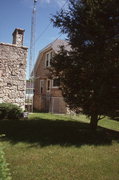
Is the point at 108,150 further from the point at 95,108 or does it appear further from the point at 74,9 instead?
the point at 74,9

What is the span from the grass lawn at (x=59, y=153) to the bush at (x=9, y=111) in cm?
235

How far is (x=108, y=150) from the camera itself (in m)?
7.79

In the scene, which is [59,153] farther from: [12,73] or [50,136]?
[12,73]

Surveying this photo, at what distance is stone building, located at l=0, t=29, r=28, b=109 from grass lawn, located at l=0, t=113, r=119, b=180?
13.1ft

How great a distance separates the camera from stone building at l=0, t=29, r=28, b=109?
13680 millimetres

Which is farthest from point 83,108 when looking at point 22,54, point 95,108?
point 22,54

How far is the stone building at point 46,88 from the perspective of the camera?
20.1 metres

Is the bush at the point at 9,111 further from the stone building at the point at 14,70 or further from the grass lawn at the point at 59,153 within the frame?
the grass lawn at the point at 59,153

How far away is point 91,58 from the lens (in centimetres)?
927

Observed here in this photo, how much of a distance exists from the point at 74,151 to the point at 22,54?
347 inches

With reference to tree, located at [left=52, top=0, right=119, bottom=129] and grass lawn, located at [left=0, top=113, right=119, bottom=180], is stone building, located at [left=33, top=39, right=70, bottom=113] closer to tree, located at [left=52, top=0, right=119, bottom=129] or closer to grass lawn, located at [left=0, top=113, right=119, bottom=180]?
tree, located at [left=52, top=0, right=119, bottom=129]

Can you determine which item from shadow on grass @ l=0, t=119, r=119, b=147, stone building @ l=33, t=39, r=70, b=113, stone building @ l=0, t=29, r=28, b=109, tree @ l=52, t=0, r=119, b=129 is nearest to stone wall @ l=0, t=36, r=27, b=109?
stone building @ l=0, t=29, r=28, b=109

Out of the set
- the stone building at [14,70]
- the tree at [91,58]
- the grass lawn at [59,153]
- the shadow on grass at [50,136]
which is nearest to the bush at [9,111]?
the stone building at [14,70]

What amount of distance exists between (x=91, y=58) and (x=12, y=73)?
257 inches
